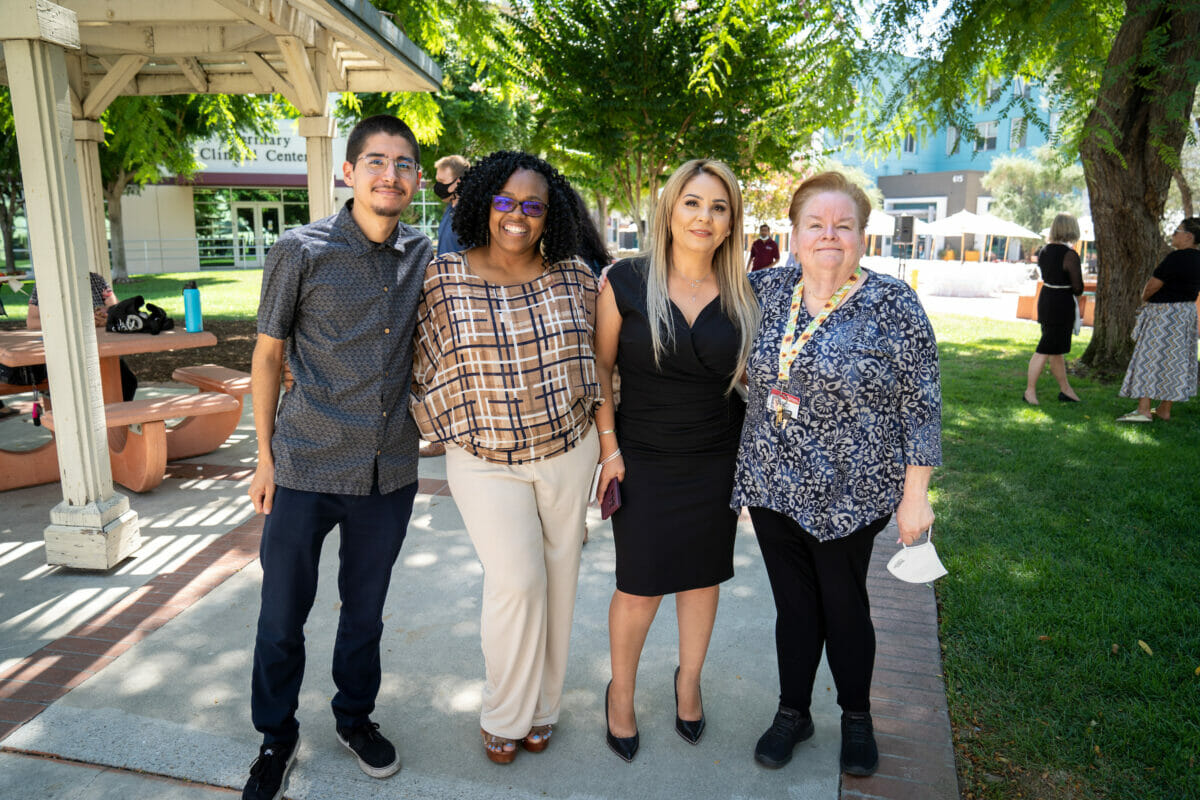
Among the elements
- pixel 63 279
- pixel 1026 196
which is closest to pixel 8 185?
pixel 63 279

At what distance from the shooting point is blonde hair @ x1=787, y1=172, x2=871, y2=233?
99.6 inches

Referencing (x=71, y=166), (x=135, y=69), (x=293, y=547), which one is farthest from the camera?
(x=135, y=69)

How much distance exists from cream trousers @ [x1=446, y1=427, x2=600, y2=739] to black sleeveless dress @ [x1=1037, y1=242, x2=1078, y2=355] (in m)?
7.07

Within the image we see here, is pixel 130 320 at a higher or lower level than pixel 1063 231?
lower

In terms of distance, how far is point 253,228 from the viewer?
3291 cm

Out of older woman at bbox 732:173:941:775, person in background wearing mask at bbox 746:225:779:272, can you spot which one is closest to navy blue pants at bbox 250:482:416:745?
older woman at bbox 732:173:941:775

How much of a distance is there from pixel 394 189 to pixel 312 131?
4702 mm

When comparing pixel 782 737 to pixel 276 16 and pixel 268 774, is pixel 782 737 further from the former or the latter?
pixel 276 16

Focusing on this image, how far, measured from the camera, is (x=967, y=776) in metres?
2.68

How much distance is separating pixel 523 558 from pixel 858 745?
131 centimetres

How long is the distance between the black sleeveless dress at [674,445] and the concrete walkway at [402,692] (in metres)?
0.65

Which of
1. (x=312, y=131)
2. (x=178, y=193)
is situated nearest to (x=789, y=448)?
(x=312, y=131)

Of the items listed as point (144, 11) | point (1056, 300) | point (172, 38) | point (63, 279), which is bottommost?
point (1056, 300)

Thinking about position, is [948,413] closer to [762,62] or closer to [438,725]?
[762,62]
